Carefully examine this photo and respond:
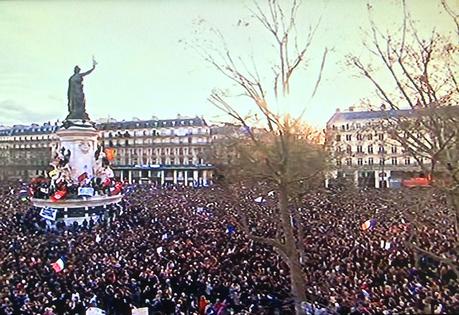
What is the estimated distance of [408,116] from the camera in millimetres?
4215

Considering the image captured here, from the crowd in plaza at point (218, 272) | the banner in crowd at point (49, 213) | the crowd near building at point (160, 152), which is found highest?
the crowd near building at point (160, 152)

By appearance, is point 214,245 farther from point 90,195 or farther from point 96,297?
point 90,195

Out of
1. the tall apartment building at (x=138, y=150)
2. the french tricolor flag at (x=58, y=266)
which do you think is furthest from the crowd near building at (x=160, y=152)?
the french tricolor flag at (x=58, y=266)

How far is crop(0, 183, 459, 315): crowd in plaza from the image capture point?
3.57 meters

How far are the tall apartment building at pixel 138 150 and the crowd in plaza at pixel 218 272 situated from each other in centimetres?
798

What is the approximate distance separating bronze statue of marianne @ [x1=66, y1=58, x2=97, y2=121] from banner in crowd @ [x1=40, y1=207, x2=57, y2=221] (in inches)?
73.4

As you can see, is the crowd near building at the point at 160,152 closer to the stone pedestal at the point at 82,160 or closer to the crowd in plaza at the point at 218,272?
the stone pedestal at the point at 82,160

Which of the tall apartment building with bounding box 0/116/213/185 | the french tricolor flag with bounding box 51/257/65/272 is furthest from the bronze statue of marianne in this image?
the tall apartment building with bounding box 0/116/213/185

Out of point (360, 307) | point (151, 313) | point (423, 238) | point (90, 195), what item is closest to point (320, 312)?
point (360, 307)

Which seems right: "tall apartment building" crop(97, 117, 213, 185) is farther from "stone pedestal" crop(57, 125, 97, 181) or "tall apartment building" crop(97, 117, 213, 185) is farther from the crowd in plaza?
the crowd in plaza

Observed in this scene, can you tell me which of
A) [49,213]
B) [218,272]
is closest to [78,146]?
[49,213]

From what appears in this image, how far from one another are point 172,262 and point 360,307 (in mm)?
1966

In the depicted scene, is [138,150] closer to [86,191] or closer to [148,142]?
[148,142]

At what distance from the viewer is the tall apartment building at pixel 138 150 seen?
46.8 feet
